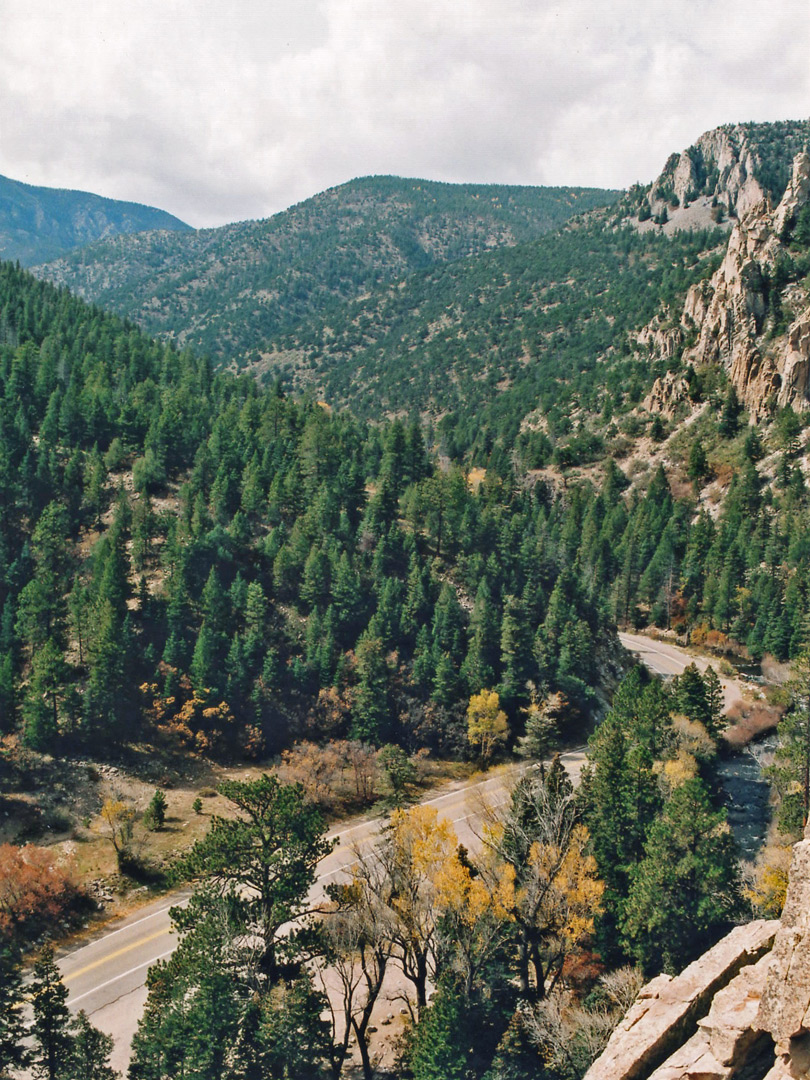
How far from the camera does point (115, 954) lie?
132 ft

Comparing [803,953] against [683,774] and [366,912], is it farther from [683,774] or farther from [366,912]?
[683,774]

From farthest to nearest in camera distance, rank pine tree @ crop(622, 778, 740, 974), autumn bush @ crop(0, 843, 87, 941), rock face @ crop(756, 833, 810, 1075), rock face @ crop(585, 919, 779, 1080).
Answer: autumn bush @ crop(0, 843, 87, 941) < pine tree @ crop(622, 778, 740, 974) < rock face @ crop(585, 919, 779, 1080) < rock face @ crop(756, 833, 810, 1075)

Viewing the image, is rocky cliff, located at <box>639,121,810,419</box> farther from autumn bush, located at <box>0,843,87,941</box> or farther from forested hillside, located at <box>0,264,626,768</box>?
autumn bush, located at <box>0,843,87,941</box>

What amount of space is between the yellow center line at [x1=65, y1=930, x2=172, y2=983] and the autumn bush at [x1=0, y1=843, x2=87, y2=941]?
4271mm

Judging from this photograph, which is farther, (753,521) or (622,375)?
(622,375)

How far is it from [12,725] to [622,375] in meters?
139

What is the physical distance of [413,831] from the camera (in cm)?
3180

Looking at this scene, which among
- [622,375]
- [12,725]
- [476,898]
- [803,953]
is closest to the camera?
[803,953]

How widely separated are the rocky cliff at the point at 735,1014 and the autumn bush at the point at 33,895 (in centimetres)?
3602

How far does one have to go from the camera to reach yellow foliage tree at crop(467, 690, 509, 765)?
66188mm

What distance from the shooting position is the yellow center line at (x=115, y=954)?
127ft

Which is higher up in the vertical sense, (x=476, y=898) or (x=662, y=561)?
(x=662, y=561)

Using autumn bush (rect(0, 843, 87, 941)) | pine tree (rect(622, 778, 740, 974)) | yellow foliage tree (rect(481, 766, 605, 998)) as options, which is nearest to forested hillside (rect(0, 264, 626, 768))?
autumn bush (rect(0, 843, 87, 941))

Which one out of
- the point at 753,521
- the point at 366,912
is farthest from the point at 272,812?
the point at 753,521
